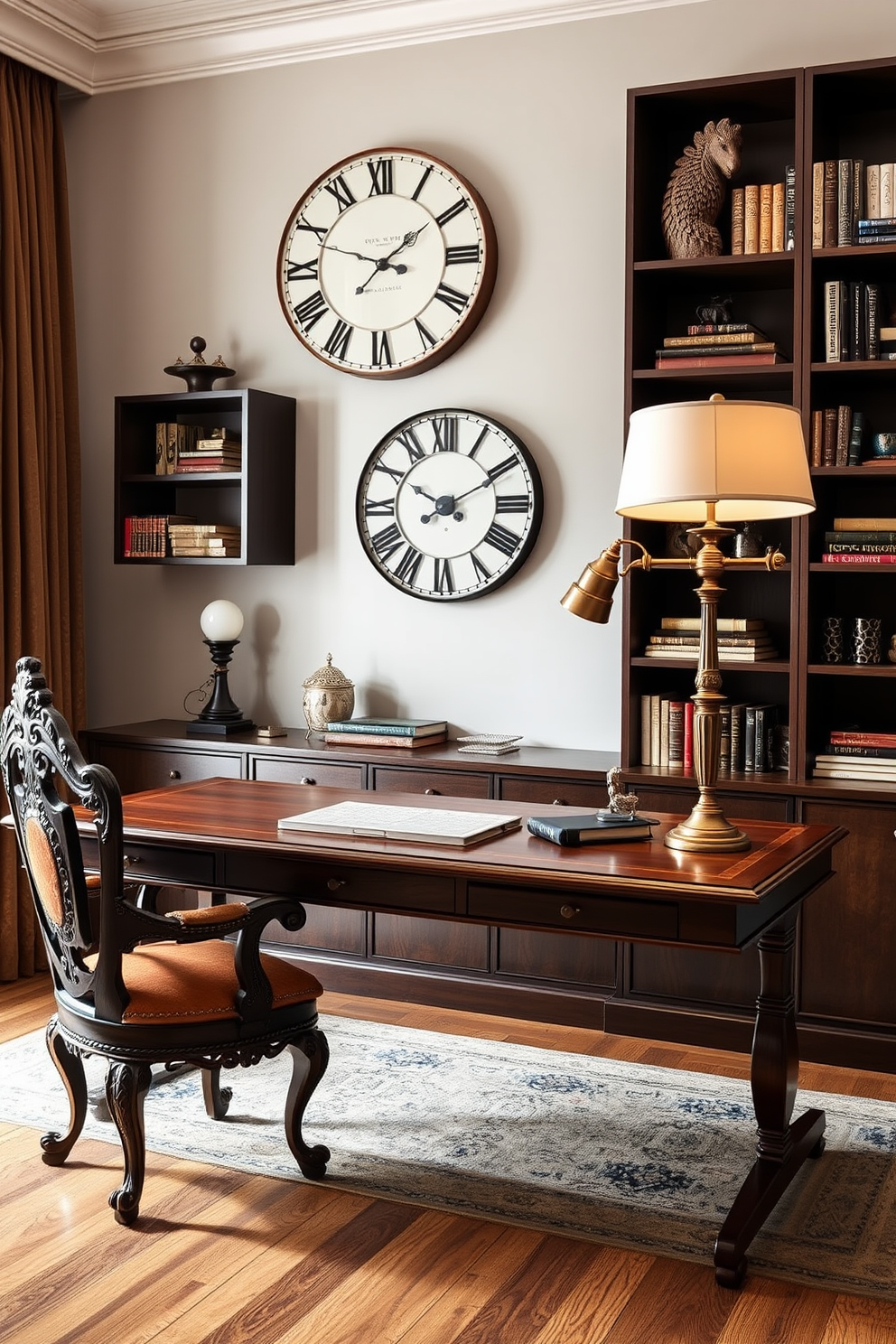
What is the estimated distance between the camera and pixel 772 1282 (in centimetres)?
247

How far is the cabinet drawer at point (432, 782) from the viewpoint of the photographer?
3918 millimetres

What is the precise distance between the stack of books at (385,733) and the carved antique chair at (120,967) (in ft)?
4.59

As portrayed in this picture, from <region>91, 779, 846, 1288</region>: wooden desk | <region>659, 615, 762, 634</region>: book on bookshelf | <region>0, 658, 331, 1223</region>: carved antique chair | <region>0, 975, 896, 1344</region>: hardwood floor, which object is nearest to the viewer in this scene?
<region>0, 975, 896, 1344</region>: hardwood floor

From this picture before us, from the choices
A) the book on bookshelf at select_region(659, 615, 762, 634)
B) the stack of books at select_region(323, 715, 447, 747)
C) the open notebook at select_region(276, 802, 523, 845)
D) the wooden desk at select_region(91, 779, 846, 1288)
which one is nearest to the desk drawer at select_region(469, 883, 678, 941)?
the wooden desk at select_region(91, 779, 846, 1288)

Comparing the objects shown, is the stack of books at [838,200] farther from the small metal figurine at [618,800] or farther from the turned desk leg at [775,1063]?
the turned desk leg at [775,1063]

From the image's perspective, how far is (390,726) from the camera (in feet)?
13.6

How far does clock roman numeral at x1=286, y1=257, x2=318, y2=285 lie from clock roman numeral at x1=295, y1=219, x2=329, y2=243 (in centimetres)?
7

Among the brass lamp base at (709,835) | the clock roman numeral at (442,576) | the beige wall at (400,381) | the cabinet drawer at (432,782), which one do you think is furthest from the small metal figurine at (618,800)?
the clock roman numeral at (442,576)

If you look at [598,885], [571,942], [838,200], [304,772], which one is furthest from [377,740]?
[838,200]

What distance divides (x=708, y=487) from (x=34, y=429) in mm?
2778

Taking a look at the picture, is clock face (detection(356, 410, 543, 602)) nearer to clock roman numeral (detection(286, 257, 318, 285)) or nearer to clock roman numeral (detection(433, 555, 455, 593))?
clock roman numeral (detection(433, 555, 455, 593))

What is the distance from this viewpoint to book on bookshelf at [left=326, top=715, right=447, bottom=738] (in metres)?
4.14

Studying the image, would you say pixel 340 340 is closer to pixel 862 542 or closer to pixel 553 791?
pixel 553 791

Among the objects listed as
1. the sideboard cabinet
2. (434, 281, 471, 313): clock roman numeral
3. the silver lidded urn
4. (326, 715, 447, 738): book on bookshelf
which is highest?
(434, 281, 471, 313): clock roman numeral
